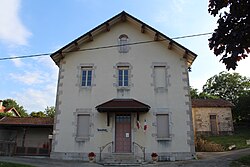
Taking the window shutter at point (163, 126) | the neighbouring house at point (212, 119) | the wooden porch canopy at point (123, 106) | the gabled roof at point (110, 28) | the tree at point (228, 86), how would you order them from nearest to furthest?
the wooden porch canopy at point (123, 106) < the window shutter at point (163, 126) < the gabled roof at point (110, 28) < the neighbouring house at point (212, 119) < the tree at point (228, 86)

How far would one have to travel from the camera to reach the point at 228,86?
43250mm

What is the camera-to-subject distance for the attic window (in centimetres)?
1548

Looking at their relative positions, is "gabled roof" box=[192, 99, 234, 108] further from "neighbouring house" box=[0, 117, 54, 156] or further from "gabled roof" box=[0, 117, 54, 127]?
"neighbouring house" box=[0, 117, 54, 156]

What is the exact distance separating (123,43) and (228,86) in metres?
33.6

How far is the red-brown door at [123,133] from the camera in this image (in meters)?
13.8

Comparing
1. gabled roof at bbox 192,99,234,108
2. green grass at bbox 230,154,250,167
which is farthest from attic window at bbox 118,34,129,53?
gabled roof at bbox 192,99,234,108

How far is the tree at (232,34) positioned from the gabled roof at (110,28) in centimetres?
949

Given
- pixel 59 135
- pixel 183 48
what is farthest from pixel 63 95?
pixel 183 48

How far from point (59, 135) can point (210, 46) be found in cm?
1121

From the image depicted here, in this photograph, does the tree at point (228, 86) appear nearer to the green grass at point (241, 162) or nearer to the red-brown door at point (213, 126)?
the red-brown door at point (213, 126)

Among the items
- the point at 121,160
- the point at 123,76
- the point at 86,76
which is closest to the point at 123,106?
the point at 123,76

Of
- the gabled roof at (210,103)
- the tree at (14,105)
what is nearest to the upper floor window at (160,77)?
the gabled roof at (210,103)

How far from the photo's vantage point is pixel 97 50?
15602mm

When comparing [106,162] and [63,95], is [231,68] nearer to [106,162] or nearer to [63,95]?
[106,162]
